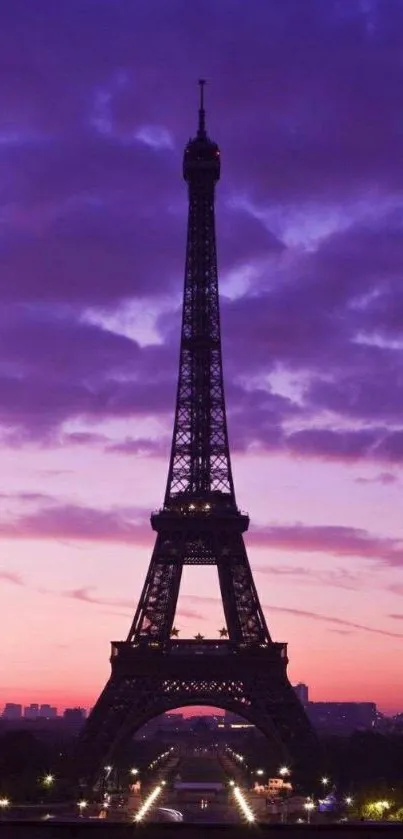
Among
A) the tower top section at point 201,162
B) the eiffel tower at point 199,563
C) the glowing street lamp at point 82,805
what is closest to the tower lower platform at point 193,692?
the eiffel tower at point 199,563

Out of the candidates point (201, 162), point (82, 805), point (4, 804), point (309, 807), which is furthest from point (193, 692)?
point (201, 162)

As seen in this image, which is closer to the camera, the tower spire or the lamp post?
the lamp post

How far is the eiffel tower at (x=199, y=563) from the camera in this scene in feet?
339

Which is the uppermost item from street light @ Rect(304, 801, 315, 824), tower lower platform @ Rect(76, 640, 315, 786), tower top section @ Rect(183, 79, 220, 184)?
tower top section @ Rect(183, 79, 220, 184)

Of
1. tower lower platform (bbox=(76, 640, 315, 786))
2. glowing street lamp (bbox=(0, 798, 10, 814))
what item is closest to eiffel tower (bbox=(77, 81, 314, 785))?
tower lower platform (bbox=(76, 640, 315, 786))

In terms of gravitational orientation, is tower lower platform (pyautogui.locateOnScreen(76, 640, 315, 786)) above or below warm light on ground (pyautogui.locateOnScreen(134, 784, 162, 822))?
above

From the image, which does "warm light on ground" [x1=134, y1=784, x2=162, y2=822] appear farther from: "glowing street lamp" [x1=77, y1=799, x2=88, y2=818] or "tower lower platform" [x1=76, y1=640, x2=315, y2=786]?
"tower lower platform" [x1=76, y1=640, x2=315, y2=786]

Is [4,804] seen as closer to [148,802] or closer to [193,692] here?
[148,802]

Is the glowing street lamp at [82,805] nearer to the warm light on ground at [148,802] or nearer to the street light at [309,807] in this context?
the warm light on ground at [148,802]

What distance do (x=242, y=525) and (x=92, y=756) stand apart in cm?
2276

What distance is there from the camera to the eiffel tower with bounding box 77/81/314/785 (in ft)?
339

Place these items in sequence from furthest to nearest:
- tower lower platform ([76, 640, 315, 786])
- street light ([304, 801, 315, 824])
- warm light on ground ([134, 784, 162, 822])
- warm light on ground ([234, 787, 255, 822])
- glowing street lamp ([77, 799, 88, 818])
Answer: tower lower platform ([76, 640, 315, 786]), glowing street lamp ([77, 799, 88, 818]), street light ([304, 801, 315, 824]), warm light on ground ([134, 784, 162, 822]), warm light on ground ([234, 787, 255, 822])

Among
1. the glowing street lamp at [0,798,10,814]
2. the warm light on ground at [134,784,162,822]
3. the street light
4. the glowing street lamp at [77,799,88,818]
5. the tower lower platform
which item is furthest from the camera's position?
the tower lower platform

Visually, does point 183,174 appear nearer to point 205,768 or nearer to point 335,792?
point 335,792
